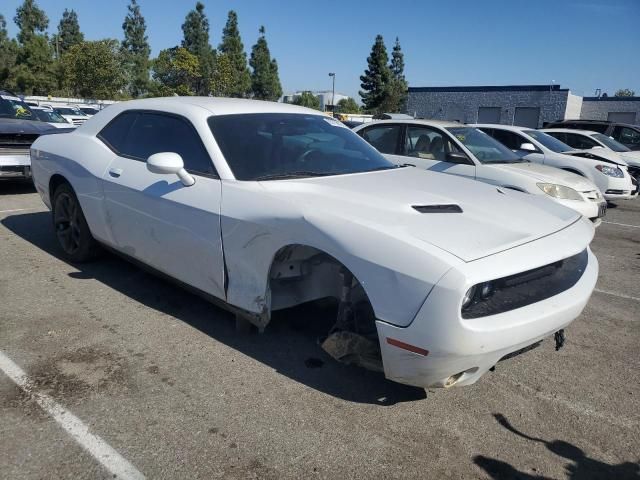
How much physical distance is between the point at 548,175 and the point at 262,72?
69.7m

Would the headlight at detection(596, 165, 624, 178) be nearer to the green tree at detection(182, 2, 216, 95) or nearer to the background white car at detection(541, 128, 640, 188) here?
the background white car at detection(541, 128, 640, 188)

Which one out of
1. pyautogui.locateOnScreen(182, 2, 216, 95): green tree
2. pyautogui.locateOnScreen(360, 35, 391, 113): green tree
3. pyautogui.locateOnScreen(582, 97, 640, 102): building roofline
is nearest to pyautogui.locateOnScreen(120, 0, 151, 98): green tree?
pyautogui.locateOnScreen(182, 2, 216, 95): green tree

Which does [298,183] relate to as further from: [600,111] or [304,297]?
[600,111]

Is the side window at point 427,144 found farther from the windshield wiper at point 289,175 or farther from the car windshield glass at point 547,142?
the windshield wiper at point 289,175

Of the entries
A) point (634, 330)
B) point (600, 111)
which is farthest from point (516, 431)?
point (600, 111)

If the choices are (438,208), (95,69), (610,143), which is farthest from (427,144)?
(95,69)

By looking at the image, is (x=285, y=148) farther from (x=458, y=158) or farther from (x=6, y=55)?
(x=6, y=55)

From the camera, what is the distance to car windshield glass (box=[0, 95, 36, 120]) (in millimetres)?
9242

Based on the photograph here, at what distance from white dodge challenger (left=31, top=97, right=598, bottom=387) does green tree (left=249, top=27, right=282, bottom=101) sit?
233 ft

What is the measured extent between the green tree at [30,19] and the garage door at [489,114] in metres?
55.1

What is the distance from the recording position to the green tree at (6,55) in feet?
174

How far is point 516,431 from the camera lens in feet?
8.82

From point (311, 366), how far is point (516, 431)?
121cm

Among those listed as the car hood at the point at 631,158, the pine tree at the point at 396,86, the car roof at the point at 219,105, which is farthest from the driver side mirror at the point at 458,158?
the pine tree at the point at 396,86
